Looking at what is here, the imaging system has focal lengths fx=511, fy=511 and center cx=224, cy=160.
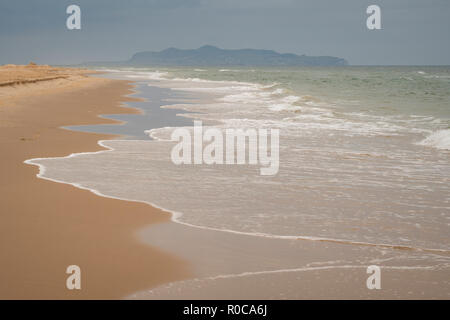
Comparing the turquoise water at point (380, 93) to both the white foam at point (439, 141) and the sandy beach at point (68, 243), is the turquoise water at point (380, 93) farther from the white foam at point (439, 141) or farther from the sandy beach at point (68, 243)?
the sandy beach at point (68, 243)

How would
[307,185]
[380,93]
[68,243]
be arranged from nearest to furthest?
[68,243], [307,185], [380,93]

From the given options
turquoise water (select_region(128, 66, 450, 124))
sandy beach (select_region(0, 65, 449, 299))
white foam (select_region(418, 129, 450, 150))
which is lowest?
sandy beach (select_region(0, 65, 449, 299))

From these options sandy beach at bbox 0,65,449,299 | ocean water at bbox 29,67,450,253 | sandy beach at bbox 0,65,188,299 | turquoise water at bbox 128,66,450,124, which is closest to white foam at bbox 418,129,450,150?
ocean water at bbox 29,67,450,253

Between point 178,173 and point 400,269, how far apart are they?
4.52m

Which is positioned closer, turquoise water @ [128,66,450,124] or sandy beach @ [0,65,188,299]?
sandy beach @ [0,65,188,299]

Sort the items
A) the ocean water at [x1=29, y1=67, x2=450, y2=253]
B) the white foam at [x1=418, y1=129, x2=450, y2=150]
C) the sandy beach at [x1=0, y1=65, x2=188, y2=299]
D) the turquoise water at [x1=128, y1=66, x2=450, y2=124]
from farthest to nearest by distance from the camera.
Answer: the turquoise water at [x1=128, y1=66, x2=450, y2=124]
the white foam at [x1=418, y1=129, x2=450, y2=150]
the ocean water at [x1=29, y1=67, x2=450, y2=253]
the sandy beach at [x1=0, y1=65, x2=188, y2=299]

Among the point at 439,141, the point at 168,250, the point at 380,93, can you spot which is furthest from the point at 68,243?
the point at 380,93

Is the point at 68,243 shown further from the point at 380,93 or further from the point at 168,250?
the point at 380,93

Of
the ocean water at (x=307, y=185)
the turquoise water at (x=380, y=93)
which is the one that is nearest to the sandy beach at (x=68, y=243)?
the ocean water at (x=307, y=185)

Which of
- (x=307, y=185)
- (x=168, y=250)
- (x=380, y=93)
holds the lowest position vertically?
Answer: (x=168, y=250)

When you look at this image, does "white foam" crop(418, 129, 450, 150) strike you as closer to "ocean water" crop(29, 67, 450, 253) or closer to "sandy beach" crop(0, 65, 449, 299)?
"ocean water" crop(29, 67, 450, 253)

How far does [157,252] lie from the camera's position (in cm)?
493
